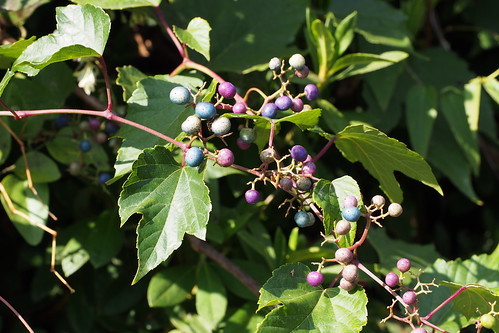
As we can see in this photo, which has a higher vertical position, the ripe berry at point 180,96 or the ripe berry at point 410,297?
the ripe berry at point 180,96

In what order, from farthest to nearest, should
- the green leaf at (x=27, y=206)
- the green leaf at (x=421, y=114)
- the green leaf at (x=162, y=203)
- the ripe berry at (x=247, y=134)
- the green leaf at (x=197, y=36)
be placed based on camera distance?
the green leaf at (x=421, y=114) → the green leaf at (x=27, y=206) → the green leaf at (x=197, y=36) → the ripe berry at (x=247, y=134) → the green leaf at (x=162, y=203)

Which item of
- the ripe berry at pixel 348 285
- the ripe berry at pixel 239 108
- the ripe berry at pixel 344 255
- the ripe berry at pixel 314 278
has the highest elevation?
the ripe berry at pixel 239 108

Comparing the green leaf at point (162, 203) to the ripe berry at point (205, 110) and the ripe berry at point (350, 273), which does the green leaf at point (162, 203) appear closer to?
the ripe berry at point (205, 110)

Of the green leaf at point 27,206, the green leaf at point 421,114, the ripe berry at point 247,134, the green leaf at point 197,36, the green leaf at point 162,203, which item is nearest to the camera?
the green leaf at point 162,203

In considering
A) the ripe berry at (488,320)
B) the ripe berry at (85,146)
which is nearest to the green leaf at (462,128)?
the ripe berry at (488,320)

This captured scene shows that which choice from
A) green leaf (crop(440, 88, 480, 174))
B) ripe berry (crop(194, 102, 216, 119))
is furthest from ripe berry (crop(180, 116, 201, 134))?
green leaf (crop(440, 88, 480, 174))

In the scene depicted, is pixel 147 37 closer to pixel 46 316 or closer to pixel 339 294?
pixel 46 316

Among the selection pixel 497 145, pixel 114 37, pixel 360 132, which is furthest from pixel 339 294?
pixel 497 145
